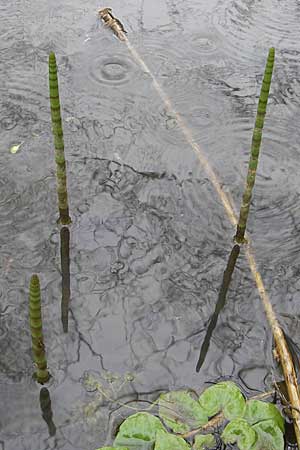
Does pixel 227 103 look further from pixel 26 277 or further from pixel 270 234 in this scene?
pixel 26 277

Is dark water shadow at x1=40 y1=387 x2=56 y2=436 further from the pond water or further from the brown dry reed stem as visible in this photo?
the brown dry reed stem

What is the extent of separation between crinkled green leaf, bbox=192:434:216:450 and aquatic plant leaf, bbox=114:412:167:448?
178 millimetres

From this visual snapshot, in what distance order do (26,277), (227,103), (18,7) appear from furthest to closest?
(18,7) < (227,103) < (26,277)

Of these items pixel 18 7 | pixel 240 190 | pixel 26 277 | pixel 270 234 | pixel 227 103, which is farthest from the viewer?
pixel 18 7

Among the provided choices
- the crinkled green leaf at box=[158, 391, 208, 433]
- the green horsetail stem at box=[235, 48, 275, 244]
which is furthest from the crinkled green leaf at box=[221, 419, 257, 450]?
the green horsetail stem at box=[235, 48, 275, 244]

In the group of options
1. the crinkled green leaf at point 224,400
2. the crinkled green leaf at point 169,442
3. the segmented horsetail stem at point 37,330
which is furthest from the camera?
the crinkled green leaf at point 224,400

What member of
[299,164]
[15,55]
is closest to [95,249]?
[299,164]

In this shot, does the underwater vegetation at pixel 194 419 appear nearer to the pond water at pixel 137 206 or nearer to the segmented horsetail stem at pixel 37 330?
the segmented horsetail stem at pixel 37 330

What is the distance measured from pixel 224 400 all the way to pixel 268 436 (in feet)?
0.95

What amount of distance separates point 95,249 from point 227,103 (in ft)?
7.23

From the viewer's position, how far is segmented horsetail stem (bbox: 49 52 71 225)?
11.0 feet

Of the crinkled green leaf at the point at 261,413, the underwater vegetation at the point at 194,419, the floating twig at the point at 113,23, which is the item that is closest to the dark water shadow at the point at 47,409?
the underwater vegetation at the point at 194,419

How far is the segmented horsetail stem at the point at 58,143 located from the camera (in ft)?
11.0

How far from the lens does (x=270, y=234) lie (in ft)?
14.5
